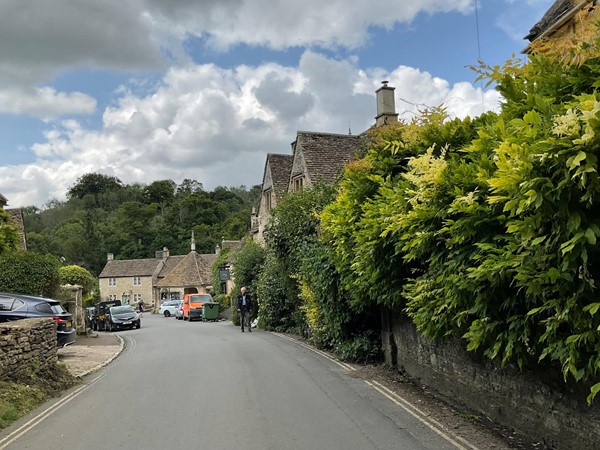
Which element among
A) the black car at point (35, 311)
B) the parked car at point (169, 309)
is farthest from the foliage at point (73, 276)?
the parked car at point (169, 309)

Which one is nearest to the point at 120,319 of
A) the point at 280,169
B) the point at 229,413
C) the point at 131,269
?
the point at 280,169

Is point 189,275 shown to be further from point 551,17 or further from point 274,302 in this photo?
point 551,17

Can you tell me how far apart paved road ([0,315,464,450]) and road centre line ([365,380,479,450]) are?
115 millimetres

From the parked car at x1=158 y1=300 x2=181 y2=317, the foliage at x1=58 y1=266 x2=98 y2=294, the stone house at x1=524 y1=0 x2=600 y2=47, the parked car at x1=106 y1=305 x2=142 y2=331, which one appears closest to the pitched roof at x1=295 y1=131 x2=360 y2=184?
the parked car at x1=106 y1=305 x2=142 y2=331

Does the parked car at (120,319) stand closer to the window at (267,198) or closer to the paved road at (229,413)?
the window at (267,198)

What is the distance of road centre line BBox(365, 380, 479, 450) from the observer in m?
6.49

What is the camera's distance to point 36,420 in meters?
8.34

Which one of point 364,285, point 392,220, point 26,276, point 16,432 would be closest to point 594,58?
point 392,220

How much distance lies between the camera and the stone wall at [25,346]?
9758mm

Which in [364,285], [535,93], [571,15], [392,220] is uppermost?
[571,15]

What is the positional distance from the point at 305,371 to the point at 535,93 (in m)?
8.25

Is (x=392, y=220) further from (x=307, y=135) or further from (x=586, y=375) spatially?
(x=307, y=135)

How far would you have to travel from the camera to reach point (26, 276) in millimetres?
19609

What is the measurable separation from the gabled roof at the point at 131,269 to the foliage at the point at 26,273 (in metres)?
64.8
